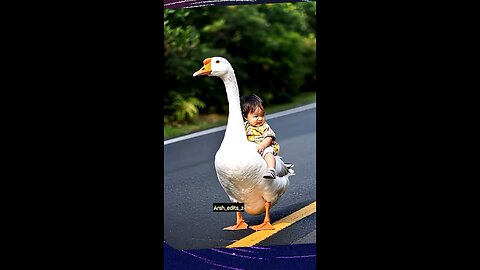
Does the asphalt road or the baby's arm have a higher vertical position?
the baby's arm

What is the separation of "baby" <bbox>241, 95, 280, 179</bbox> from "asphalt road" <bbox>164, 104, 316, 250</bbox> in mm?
56

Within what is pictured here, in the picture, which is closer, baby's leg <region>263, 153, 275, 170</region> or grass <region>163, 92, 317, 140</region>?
baby's leg <region>263, 153, 275, 170</region>

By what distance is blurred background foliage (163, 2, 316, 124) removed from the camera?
14.7 ft

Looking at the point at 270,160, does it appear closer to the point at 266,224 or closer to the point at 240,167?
the point at 240,167

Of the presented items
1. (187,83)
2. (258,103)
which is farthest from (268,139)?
(187,83)

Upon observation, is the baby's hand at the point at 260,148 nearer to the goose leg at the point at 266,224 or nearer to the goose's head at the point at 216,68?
the goose leg at the point at 266,224

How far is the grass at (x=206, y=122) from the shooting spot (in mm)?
4531

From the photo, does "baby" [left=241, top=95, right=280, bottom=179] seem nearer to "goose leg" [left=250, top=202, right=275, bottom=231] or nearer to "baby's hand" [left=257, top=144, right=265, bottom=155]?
"baby's hand" [left=257, top=144, right=265, bottom=155]

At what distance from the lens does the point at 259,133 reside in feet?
14.6

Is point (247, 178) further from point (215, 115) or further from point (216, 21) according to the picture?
point (216, 21)

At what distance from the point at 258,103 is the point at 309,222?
2.06 ft

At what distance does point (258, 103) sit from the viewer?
14.7 ft

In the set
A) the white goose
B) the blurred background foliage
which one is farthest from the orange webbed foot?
the blurred background foliage

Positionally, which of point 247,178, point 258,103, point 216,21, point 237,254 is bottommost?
point 237,254
